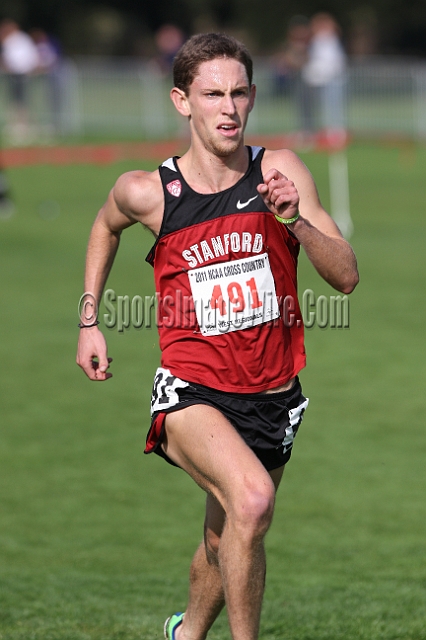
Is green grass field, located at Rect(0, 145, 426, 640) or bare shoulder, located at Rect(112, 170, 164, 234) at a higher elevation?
bare shoulder, located at Rect(112, 170, 164, 234)

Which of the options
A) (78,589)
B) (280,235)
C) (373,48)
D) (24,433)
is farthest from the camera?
(373,48)

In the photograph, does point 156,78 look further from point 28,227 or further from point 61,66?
point 28,227

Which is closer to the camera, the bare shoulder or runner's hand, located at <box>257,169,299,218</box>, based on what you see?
runner's hand, located at <box>257,169,299,218</box>

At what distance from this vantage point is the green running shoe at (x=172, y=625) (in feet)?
15.5

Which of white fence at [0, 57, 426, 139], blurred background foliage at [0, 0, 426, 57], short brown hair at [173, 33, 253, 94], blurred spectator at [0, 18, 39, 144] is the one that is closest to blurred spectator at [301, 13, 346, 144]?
white fence at [0, 57, 426, 139]

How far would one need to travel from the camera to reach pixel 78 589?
18.2 feet

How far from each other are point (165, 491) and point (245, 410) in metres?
2.95

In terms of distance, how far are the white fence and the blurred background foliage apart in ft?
72.2

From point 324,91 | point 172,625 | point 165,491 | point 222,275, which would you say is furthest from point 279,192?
point 324,91

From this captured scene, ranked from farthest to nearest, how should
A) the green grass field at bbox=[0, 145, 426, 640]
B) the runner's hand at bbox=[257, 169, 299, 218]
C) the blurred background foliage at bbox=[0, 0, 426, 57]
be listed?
1. the blurred background foliage at bbox=[0, 0, 426, 57]
2. the green grass field at bbox=[0, 145, 426, 640]
3. the runner's hand at bbox=[257, 169, 299, 218]

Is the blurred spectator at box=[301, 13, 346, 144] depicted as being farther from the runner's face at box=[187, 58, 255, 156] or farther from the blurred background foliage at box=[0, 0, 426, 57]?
the blurred background foliage at box=[0, 0, 426, 57]

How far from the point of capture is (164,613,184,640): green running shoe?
4.71 metres

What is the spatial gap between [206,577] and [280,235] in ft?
4.96

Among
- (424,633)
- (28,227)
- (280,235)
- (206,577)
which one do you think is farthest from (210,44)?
(28,227)
